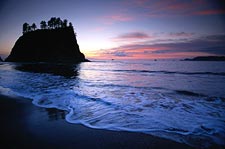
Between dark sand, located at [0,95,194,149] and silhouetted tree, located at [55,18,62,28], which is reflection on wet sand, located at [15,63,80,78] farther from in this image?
silhouetted tree, located at [55,18,62,28]

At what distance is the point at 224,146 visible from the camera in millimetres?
2648

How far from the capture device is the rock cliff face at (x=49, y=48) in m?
82.2

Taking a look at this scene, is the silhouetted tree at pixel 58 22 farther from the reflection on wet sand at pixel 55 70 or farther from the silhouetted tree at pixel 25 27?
the reflection on wet sand at pixel 55 70

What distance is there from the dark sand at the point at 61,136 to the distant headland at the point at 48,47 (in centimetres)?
8138

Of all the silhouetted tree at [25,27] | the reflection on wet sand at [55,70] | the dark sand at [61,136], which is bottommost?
the dark sand at [61,136]

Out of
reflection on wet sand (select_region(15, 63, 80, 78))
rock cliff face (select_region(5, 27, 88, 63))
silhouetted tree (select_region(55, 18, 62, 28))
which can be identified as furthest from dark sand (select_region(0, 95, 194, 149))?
silhouetted tree (select_region(55, 18, 62, 28))

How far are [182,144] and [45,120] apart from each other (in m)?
3.69

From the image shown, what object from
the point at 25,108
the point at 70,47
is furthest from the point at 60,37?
the point at 25,108

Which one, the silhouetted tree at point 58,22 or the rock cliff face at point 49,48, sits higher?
the silhouetted tree at point 58,22

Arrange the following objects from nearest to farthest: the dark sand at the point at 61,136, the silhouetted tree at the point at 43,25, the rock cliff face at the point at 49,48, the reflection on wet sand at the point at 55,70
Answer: the dark sand at the point at 61,136
the reflection on wet sand at the point at 55,70
the rock cliff face at the point at 49,48
the silhouetted tree at the point at 43,25

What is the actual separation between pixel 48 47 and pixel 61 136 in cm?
9379

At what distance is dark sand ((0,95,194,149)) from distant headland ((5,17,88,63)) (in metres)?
81.4

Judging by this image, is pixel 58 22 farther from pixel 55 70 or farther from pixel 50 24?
pixel 55 70

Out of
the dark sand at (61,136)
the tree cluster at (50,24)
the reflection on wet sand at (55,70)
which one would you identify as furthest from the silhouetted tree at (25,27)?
the dark sand at (61,136)
